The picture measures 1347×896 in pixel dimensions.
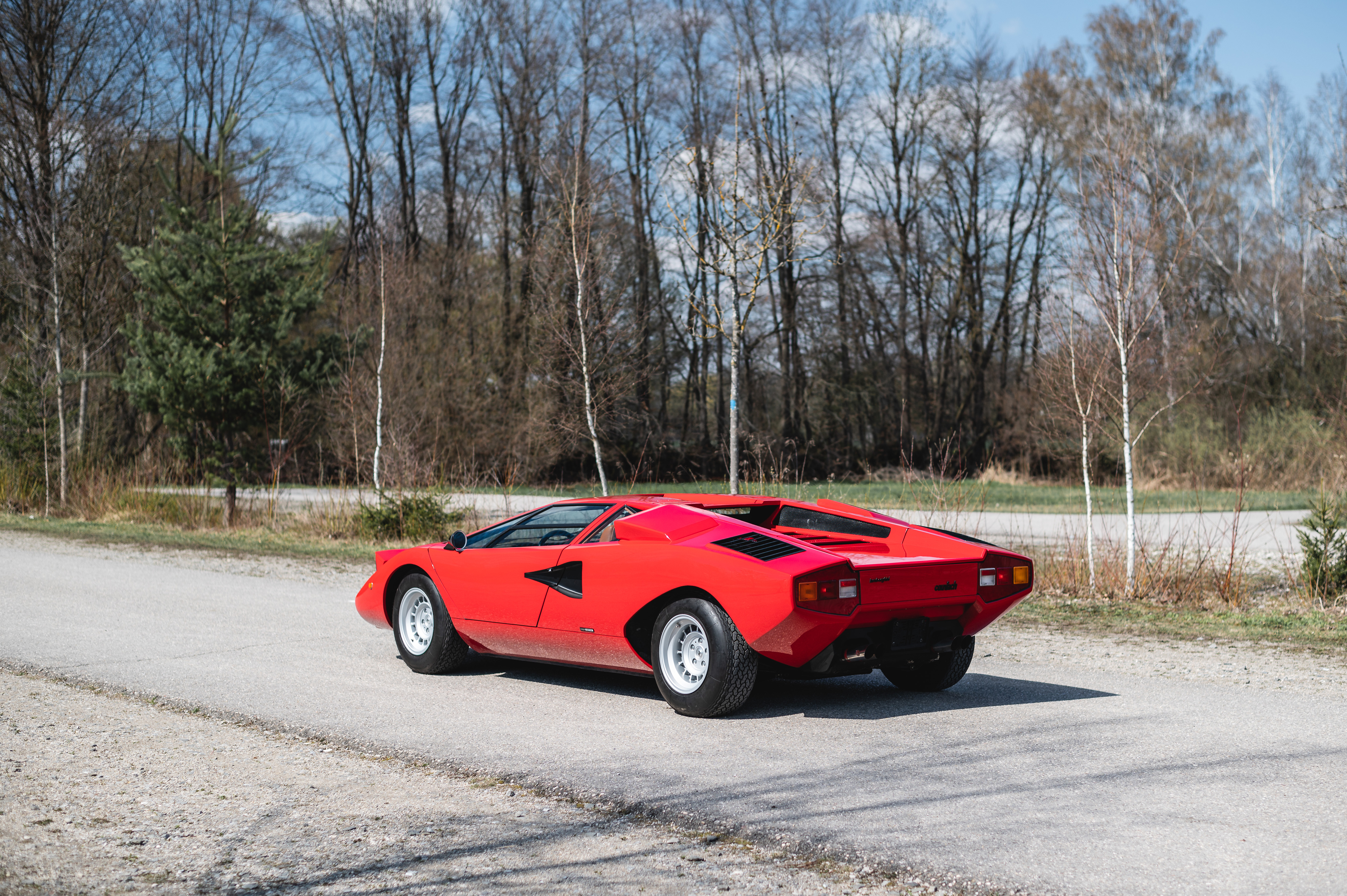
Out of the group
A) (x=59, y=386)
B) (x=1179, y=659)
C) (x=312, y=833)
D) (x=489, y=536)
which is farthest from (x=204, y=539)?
(x=312, y=833)

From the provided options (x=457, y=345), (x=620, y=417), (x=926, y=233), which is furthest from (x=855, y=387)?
(x=457, y=345)

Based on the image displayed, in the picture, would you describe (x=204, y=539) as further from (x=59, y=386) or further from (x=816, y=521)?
(x=816, y=521)

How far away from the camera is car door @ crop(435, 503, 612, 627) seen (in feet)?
24.1

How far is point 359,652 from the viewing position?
877 centimetres

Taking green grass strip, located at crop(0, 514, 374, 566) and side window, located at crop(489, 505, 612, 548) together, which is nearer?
side window, located at crop(489, 505, 612, 548)

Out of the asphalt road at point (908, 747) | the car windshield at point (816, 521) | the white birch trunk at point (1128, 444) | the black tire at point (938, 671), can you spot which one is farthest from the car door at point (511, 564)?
the white birch trunk at point (1128, 444)

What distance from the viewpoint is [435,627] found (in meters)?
7.90

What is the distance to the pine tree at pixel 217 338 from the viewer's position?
2248 cm

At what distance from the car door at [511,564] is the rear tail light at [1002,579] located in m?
2.40

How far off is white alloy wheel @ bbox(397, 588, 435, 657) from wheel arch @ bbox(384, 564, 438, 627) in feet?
0.43

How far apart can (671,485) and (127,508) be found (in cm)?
1723

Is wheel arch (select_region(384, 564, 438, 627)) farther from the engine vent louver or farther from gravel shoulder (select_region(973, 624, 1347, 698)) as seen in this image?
gravel shoulder (select_region(973, 624, 1347, 698))

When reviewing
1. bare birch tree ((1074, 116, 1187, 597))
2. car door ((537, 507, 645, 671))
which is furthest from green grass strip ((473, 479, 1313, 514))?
car door ((537, 507, 645, 671))

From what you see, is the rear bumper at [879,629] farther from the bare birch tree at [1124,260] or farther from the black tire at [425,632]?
the bare birch tree at [1124,260]
